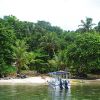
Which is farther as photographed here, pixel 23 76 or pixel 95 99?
pixel 23 76

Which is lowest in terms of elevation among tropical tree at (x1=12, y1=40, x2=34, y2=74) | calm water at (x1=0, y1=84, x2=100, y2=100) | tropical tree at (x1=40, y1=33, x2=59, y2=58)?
calm water at (x1=0, y1=84, x2=100, y2=100)

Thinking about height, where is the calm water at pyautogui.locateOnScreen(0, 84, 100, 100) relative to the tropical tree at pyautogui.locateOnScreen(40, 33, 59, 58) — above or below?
below

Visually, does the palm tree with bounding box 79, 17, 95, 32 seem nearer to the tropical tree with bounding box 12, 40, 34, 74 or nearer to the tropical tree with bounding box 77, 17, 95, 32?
the tropical tree with bounding box 77, 17, 95, 32

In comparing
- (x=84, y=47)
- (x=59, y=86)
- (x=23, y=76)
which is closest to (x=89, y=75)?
(x=84, y=47)

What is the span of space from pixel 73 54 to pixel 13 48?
11249mm

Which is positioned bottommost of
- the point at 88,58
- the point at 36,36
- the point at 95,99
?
the point at 95,99

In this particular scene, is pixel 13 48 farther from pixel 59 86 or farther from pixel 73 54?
pixel 59 86

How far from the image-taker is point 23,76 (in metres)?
70.8

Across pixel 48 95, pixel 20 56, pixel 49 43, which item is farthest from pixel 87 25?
pixel 48 95

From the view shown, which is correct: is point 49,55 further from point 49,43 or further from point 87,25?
point 87,25

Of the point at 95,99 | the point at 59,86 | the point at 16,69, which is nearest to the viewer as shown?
the point at 95,99

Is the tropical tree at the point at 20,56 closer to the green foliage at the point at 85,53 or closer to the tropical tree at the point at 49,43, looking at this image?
the green foliage at the point at 85,53

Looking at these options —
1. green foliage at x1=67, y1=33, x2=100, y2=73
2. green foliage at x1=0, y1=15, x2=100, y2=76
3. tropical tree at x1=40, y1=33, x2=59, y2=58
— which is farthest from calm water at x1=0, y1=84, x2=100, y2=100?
tropical tree at x1=40, y1=33, x2=59, y2=58

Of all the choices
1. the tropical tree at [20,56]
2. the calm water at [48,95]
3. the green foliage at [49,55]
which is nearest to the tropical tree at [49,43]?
the green foliage at [49,55]
